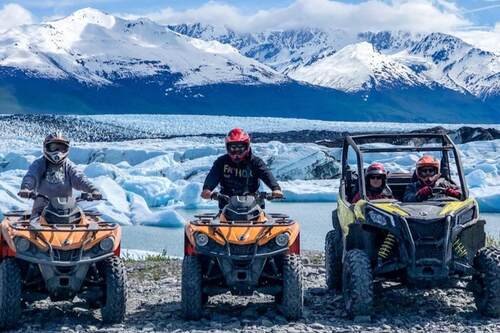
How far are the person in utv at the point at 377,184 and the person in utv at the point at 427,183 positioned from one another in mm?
205

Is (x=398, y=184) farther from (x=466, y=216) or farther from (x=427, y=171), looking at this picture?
(x=466, y=216)

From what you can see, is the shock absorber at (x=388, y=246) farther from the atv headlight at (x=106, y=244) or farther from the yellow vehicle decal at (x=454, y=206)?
the atv headlight at (x=106, y=244)

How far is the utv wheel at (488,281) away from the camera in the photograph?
23.9 feet

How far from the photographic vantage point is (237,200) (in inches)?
304

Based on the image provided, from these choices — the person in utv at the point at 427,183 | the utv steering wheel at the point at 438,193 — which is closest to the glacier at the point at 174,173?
the person in utv at the point at 427,183

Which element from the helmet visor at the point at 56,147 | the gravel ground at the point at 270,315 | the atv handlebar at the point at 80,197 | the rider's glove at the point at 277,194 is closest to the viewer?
the gravel ground at the point at 270,315

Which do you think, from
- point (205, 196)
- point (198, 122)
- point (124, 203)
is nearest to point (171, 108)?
point (198, 122)

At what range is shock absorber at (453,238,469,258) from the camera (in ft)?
24.5

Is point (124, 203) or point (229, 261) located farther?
point (124, 203)

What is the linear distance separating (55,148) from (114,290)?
4.54 ft

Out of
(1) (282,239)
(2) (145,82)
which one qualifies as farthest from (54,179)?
(2) (145,82)

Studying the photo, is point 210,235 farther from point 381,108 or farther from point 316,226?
point 381,108

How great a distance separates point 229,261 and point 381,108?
186 m

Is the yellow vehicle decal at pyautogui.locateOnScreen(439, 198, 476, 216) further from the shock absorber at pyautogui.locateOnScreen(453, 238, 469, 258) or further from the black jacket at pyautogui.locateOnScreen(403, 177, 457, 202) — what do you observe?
the black jacket at pyautogui.locateOnScreen(403, 177, 457, 202)
